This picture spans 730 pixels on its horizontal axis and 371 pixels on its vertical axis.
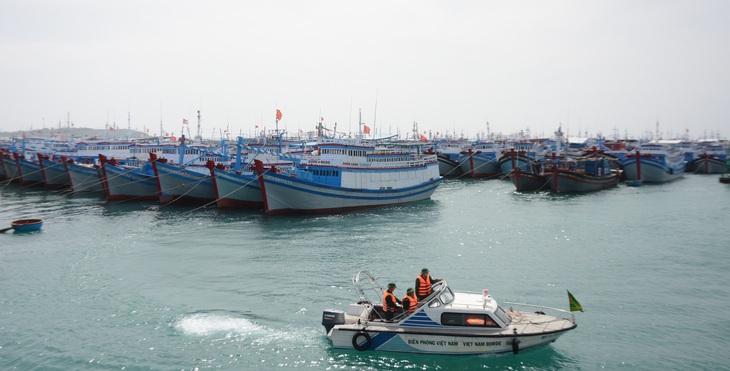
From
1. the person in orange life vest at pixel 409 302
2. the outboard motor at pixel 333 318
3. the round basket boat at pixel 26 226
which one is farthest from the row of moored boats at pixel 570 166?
the round basket boat at pixel 26 226

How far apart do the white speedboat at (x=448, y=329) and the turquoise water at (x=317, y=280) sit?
17.3 inches

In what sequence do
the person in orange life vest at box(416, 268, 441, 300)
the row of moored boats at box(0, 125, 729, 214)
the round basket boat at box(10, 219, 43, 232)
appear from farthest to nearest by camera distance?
the row of moored boats at box(0, 125, 729, 214) → the round basket boat at box(10, 219, 43, 232) → the person in orange life vest at box(416, 268, 441, 300)

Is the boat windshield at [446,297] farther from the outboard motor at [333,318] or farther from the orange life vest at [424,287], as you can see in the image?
the outboard motor at [333,318]

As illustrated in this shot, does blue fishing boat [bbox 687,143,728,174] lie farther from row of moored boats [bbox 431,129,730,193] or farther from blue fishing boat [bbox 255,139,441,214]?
blue fishing boat [bbox 255,139,441,214]

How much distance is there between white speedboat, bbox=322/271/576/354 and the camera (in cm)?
1470

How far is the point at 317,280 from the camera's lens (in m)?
22.8

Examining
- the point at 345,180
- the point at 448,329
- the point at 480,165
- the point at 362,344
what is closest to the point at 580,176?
the point at 480,165

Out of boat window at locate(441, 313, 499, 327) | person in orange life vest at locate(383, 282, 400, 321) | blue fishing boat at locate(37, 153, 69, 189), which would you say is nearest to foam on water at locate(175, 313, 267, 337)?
person in orange life vest at locate(383, 282, 400, 321)

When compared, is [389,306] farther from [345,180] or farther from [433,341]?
[345,180]

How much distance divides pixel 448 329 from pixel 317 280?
30.3 ft

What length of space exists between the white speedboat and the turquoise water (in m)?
0.44

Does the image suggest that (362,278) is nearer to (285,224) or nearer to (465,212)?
(285,224)

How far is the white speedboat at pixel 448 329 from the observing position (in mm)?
14703

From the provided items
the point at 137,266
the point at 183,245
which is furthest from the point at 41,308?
the point at 183,245
